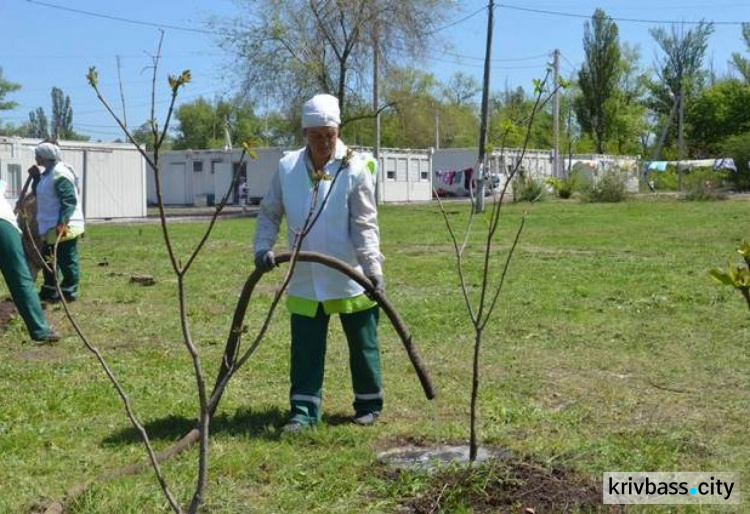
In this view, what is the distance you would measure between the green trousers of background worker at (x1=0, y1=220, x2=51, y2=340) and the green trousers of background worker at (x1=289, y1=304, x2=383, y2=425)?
3286mm

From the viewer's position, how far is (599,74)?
7206 cm

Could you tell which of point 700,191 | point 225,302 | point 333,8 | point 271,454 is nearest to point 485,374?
point 271,454

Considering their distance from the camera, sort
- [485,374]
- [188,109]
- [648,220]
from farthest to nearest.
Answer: [188,109] → [648,220] → [485,374]

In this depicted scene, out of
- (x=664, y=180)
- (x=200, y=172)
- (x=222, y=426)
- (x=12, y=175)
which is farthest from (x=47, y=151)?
(x=664, y=180)

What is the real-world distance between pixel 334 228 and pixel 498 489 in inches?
67.7

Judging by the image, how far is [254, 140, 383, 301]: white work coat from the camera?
507 centimetres

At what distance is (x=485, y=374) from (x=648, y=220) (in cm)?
1932

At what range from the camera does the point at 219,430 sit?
5.10m

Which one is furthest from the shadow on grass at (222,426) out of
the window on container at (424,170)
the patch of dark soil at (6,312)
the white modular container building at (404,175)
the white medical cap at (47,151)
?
the window on container at (424,170)

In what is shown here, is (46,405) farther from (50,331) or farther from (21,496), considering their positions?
(50,331)

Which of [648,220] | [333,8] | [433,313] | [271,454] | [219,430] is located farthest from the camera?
[333,8]

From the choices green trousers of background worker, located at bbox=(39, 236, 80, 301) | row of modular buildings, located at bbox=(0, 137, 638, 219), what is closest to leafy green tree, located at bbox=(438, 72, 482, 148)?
row of modular buildings, located at bbox=(0, 137, 638, 219)

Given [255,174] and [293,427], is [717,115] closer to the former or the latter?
[255,174]

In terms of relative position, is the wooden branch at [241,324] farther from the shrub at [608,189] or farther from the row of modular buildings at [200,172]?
the shrub at [608,189]
